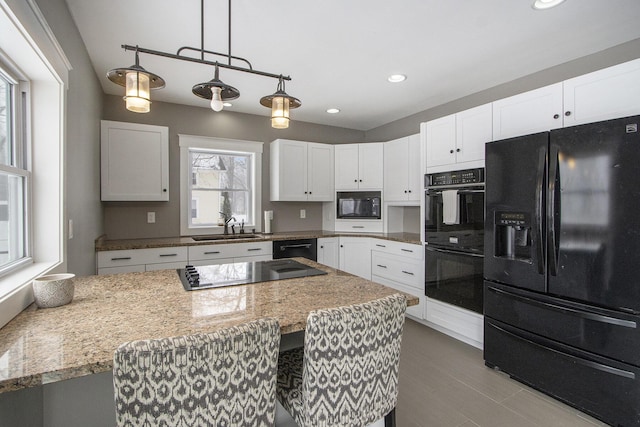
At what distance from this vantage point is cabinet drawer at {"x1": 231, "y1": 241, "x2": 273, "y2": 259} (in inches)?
138

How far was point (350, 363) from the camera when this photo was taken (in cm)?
107

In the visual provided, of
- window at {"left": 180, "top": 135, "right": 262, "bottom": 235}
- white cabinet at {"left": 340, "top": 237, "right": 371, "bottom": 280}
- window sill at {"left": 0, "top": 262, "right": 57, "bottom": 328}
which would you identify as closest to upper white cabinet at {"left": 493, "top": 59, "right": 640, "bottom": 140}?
white cabinet at {"left": 340, "top": 237, "right": 371, "bottom": 280}

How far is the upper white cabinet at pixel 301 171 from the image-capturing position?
417cm

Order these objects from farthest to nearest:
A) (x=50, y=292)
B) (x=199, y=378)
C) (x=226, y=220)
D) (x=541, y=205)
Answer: (x=226, y=220) < (x=541, y=205) < (x=50, y=292) < (x=199, y=378)

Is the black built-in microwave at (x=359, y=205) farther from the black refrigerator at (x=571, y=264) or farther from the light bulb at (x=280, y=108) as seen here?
the light bulb at (x=280, y=108)

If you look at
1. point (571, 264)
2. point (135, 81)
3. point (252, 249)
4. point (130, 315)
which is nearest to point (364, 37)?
point (135, 81)

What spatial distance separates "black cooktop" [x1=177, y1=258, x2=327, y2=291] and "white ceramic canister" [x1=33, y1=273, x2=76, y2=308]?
460 mm

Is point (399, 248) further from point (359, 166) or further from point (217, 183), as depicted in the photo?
point (217, 183)

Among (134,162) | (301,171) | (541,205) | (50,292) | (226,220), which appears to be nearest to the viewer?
Result: (50,292)

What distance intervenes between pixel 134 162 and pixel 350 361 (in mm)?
3287

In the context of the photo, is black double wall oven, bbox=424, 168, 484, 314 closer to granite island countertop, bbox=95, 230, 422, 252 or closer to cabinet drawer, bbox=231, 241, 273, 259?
granite island countertop, bbox=95, 230, 422, 252

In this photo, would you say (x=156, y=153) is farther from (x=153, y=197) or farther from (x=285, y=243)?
(x=285, y=243)

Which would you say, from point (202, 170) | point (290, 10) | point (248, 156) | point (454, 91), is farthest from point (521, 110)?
point (202, 170)

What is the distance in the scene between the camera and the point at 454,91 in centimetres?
336
